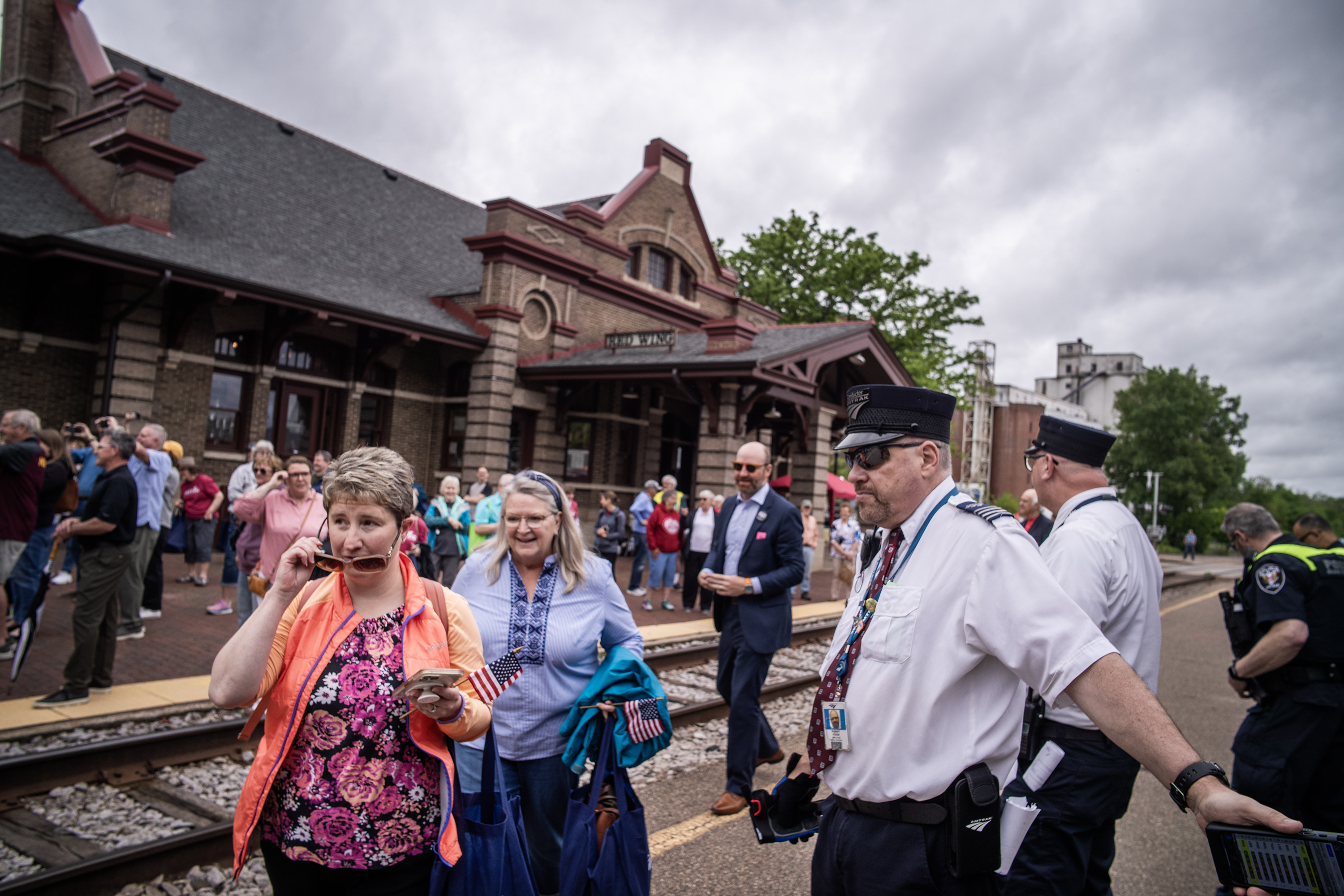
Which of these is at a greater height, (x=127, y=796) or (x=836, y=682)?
(x=836, y=682)

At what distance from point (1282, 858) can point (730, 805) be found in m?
3.90

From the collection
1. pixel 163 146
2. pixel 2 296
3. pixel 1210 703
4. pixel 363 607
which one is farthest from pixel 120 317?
pixel 1210 703

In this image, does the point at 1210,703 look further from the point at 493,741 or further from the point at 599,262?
the point at 599,262

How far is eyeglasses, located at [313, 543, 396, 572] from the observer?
2.24 meters

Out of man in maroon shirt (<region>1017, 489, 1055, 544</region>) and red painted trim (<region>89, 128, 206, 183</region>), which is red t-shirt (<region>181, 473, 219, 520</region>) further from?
man in maroon shirt (<region>1017, 489, 1055, 544</region>)


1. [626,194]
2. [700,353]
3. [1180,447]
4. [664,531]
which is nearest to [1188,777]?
[664,531]

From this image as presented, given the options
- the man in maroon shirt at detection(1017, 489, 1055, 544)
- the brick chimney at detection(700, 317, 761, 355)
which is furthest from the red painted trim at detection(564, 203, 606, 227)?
the man in maroon shirt at detection(1017, 489, 1055, 544)

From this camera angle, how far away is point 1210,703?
9344 mm

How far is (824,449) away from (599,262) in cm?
764

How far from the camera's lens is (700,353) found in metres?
18.2

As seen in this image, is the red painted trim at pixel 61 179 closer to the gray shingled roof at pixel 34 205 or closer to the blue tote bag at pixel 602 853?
the gray shingled roof at pixel 34 205

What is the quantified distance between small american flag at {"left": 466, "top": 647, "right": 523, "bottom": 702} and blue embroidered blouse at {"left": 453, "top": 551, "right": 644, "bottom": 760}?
147 millimetres

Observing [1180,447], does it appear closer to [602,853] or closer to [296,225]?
[296,225]

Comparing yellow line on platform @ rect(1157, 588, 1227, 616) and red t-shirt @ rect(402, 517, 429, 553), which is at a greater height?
red t-shirt @ rect(402, 517, 429, 553)
